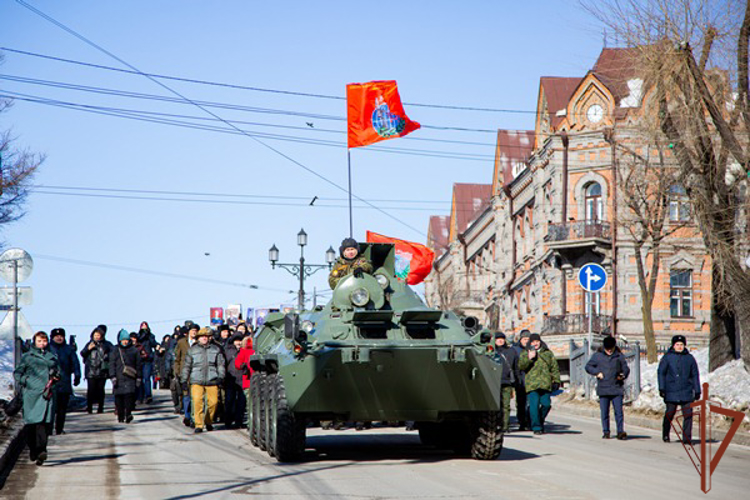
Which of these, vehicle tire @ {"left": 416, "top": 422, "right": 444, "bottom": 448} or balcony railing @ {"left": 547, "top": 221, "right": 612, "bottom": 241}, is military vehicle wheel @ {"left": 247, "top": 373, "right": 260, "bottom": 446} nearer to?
vehicle tire @ {"left": 416, "top": 422, "right": 444, "bottom": 448}

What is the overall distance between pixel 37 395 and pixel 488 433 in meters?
5.50

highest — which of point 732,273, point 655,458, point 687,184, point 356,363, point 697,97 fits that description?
point 697,97

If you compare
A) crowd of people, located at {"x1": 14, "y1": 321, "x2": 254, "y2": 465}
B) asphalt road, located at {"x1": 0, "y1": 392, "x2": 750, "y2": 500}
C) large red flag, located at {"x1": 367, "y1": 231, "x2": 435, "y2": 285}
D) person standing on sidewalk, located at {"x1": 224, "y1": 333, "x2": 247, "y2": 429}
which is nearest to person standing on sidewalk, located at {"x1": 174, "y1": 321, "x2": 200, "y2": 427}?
crowd of people, located at {"x1": 14, "y1": 321, "x2": 254, "y2": 465}

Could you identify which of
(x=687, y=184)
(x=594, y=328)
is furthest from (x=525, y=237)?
(x=687, y=184)

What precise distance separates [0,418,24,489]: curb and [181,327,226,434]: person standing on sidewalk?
2.90 meters

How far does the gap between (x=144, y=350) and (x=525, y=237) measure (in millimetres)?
32010

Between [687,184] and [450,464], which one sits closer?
[450,464]

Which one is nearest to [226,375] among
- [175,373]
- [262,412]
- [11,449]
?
[175,373]

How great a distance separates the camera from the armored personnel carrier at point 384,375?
1336cm

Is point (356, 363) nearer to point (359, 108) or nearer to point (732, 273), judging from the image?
point (732, 273)

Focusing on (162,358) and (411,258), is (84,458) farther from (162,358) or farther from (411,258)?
(411,258)

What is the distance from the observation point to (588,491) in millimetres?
10891

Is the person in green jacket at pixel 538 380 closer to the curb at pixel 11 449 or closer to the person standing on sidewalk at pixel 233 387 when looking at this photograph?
the person standing on sidewalk at pixel 233 387

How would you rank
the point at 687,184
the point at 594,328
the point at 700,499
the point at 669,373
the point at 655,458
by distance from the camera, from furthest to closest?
the point at 594,328, the point at 687,184, the point at 669,373, the point at 655,458, the point at 700,499
